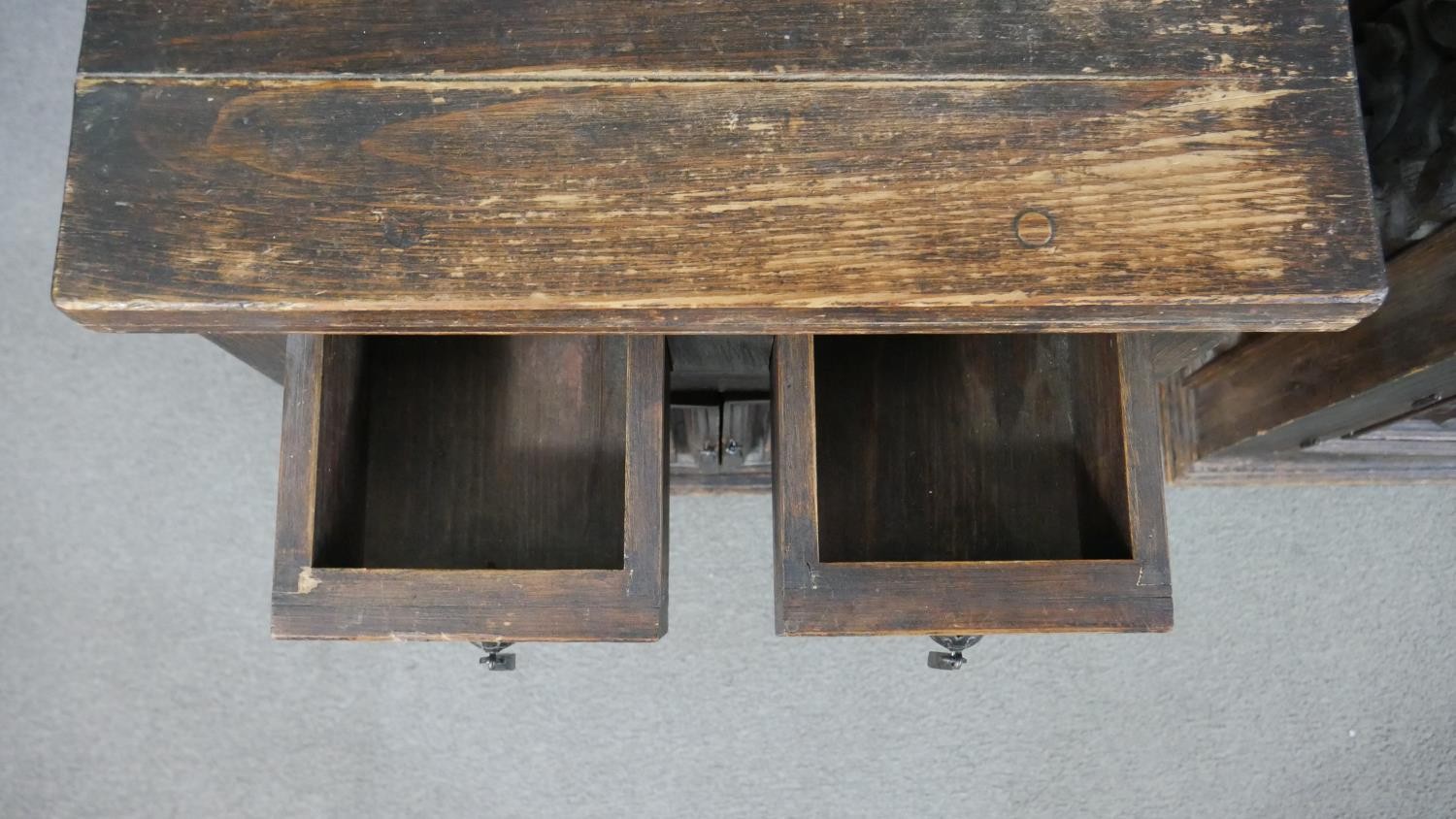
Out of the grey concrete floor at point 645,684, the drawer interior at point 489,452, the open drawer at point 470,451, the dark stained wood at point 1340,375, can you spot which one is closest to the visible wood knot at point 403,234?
the open drawer at point 470,451

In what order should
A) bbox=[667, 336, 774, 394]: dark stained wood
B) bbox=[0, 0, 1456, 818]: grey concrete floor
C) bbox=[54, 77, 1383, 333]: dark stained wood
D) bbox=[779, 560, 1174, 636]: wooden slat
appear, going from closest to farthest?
bbox=[54, 77, 1383, 333]: dark stained wood → bbox=[779, 560, 1174, 636]: wooden slat → bbox=[667, 336, 774, 394]: dark stained wood → bbox=[0, 0, 1456, 818]: grey concrete floor

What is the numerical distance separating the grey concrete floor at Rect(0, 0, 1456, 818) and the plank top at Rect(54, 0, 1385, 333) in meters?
0.65

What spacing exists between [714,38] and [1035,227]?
231mm

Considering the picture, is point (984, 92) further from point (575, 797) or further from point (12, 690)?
point (12, 690)

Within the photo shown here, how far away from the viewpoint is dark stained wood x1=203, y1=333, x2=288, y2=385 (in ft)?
2.55

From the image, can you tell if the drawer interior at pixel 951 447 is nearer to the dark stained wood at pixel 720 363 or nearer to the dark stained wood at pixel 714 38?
the dark stained wood at pixel 720 363

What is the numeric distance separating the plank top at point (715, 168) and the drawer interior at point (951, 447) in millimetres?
256

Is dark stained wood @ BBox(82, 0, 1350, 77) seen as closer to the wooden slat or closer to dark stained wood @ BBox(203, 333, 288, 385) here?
dark stained wood @ BBox(203, 333, 288, 385)

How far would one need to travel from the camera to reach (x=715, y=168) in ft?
2.01

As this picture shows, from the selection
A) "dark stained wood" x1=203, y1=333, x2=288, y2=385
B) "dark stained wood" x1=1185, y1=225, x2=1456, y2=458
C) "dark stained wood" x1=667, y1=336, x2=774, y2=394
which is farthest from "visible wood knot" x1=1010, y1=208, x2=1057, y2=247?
"dark stained wood" x1=203, y1=333, x2=288, y2=385

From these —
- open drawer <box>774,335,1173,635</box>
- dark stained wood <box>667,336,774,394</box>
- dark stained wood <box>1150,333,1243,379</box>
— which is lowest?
open drawer <box>774,335,1173,635</box>

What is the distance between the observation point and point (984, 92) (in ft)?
2.03

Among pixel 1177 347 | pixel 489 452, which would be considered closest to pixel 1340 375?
pixel 1177 347

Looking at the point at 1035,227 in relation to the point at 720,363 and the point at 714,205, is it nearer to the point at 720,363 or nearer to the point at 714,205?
the point at 714,205
